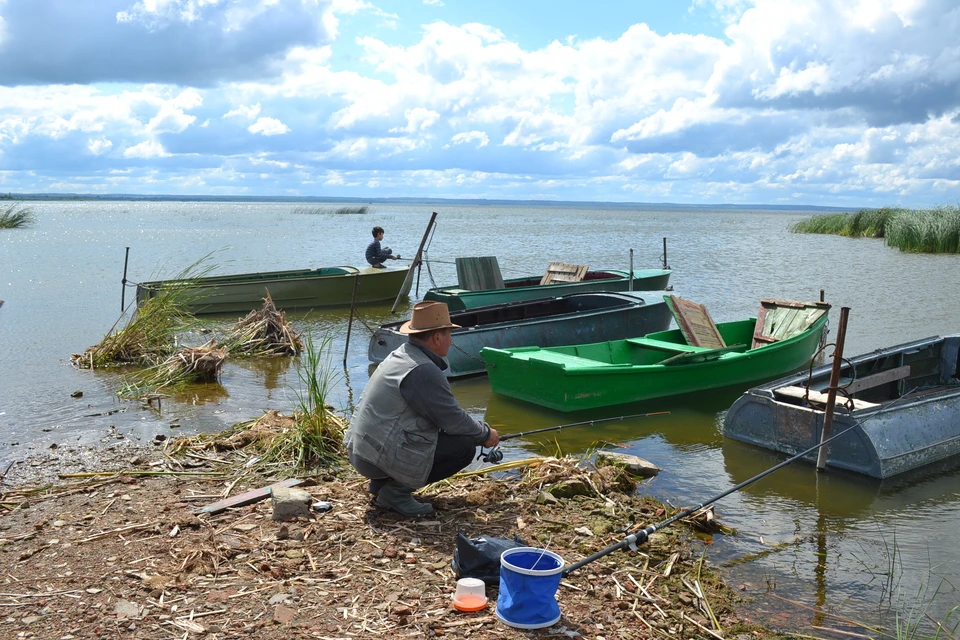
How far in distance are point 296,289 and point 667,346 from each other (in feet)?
33.5

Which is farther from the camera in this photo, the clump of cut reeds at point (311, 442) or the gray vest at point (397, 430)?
the clump of cut reeds at point (311, 442)

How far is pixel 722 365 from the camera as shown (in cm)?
1052

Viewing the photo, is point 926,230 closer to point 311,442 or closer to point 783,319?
point 783,319

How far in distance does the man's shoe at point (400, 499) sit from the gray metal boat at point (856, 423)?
4259mm

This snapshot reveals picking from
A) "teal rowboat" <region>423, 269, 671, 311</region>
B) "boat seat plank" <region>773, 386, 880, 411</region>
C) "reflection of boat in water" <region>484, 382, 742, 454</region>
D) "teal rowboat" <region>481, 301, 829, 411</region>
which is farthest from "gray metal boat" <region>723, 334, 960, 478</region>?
"teal rowboat" <region>423, 269, 671, 311</region>

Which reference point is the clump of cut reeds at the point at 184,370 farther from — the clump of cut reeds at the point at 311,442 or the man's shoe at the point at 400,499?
the man's shoe at the point at 400,499

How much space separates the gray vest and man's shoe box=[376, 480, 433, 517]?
0.17m

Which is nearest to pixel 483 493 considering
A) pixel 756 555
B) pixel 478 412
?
pixel 756 555

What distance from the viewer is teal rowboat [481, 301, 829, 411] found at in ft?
30.8

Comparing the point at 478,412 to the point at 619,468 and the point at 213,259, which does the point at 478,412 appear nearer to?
the point at 619,468

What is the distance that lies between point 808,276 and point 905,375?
2000 centimetres

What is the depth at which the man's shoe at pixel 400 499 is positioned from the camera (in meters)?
5.45

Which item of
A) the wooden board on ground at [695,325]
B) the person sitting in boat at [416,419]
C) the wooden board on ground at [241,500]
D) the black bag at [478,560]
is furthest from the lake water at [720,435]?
the wooden board on ground at [241,500]

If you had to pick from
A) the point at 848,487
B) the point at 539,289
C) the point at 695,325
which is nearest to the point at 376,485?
the point at 848,487
